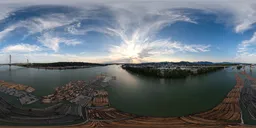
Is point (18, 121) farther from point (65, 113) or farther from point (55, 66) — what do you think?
point (55, 66)

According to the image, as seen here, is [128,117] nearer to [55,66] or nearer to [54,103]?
[54,103]

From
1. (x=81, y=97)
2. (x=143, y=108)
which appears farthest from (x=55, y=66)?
(x=143, y=108)

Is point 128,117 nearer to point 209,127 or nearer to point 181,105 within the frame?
point 209,127

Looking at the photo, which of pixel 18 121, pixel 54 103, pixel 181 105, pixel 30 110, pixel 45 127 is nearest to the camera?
pixel 45 127

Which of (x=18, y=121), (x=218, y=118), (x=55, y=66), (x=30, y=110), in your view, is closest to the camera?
(x=18, y=121)

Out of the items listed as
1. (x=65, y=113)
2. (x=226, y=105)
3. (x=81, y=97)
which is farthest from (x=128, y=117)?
(x=226, y=105)

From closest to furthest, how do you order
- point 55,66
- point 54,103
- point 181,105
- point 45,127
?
point 45,127, point 54,103, point 181,105, point 55,66

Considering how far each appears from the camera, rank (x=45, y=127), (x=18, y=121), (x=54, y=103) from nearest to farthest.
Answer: (x=45, y=127), (x=18, y=121), (x=54, y=103)

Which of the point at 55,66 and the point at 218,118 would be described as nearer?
the point at 218,118

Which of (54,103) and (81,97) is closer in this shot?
(54,103)
